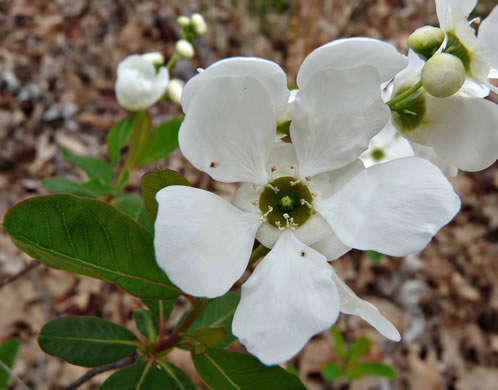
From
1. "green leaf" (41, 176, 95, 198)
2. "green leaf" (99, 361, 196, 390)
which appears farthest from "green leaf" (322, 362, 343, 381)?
"green leaf" (41, 176, 95, 198)

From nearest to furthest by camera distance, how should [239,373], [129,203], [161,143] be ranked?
[239,373] → [129,203] → [161,143]

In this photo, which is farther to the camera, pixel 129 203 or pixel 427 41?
pixel 129 203

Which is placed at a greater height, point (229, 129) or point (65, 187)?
point (229, 129)

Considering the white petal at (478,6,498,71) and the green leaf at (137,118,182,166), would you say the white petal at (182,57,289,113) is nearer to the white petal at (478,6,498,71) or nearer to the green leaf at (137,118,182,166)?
the white petal at (478,6,498,71)

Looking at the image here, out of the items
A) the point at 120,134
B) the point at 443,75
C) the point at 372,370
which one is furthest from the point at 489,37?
the point at 372,370

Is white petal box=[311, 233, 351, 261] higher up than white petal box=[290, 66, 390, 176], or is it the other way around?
white petal box=[290, 66, 390, 176]

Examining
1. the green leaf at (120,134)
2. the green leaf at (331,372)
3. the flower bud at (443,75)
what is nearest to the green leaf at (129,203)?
the green leaf at (120,134)

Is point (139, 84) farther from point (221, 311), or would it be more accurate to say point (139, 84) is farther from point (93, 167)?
point (221, 311)
